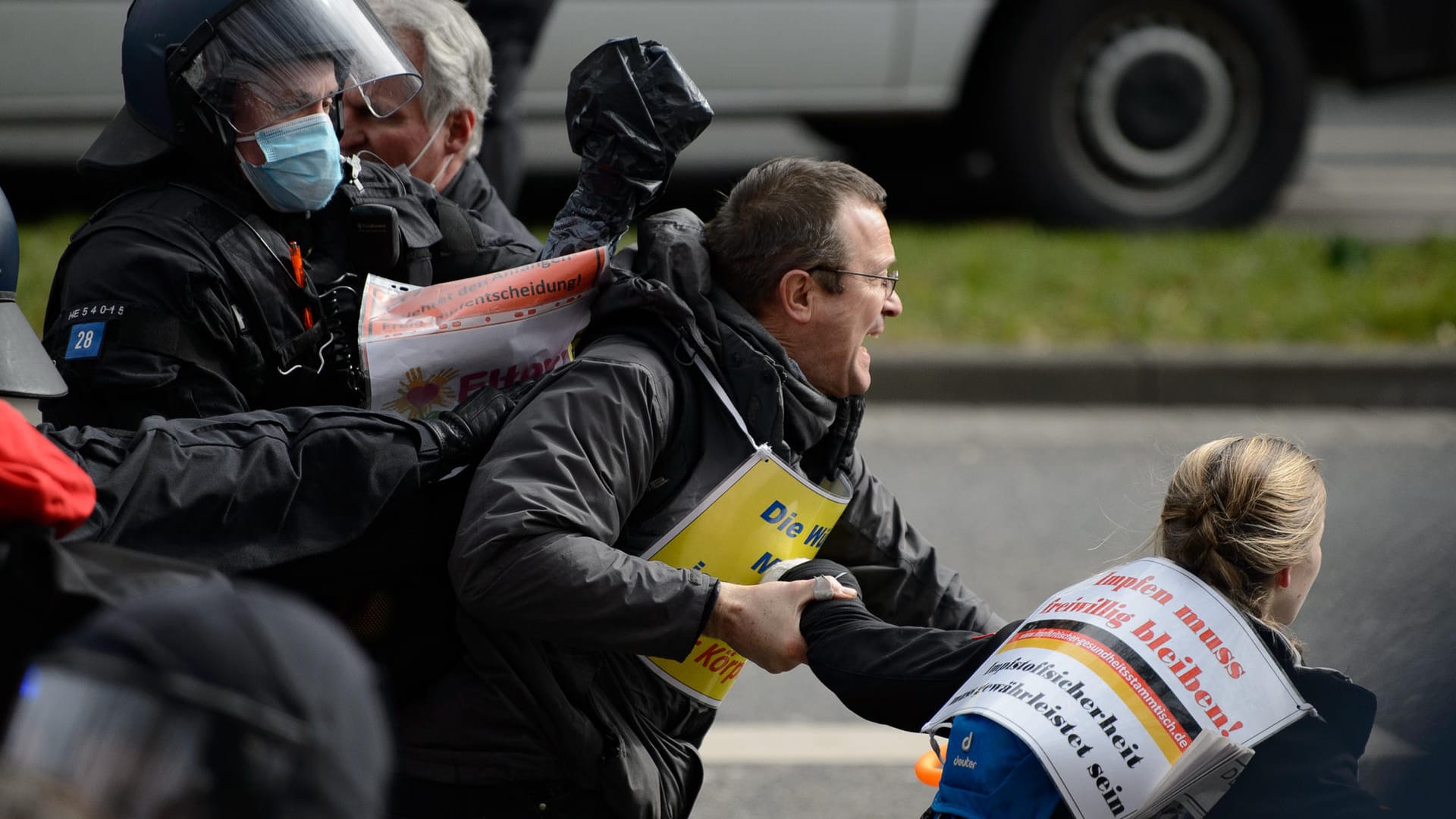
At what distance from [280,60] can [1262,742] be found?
1.73 meters

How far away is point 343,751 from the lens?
3.77 feet

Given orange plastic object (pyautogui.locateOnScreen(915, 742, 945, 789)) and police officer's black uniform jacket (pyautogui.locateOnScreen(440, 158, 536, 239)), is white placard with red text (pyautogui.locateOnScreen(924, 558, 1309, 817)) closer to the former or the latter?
orange plastic object (pyautogui.locateOnScreen(915, 742, 945, 789))

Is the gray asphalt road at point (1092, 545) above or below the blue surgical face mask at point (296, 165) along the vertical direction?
below

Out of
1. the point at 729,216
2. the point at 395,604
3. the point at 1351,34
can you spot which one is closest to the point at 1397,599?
the point at 729,216

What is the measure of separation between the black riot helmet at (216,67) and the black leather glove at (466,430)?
60 cm

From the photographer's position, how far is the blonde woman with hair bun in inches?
74.9

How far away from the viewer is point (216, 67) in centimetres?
249

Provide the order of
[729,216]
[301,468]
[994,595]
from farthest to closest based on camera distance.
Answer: [994,595], [729,216], [301,468]

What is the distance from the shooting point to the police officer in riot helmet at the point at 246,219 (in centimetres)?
234

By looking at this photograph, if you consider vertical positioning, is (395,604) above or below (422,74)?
below

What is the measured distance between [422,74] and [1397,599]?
209cm

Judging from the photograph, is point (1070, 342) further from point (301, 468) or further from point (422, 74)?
point (301, 468)

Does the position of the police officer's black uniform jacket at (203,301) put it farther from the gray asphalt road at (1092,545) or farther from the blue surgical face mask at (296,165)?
the gray asphalt road at (1092,545)

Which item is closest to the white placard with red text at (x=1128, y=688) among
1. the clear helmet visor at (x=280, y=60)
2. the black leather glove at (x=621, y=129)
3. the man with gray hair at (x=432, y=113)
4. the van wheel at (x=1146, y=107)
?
the black leather glove at (x=621, y=129)
